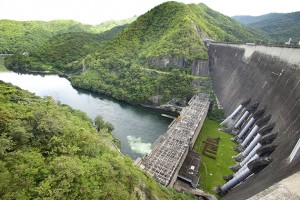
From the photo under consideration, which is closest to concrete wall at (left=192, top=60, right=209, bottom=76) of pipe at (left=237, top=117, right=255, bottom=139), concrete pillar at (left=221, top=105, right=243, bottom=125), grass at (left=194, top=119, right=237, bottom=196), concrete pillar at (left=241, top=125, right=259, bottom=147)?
concrete pillar at (left=221, top=105, right=243, bottom=125)

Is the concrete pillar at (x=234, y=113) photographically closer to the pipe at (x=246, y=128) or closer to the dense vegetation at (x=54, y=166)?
the pipe at (x=246, y=128)

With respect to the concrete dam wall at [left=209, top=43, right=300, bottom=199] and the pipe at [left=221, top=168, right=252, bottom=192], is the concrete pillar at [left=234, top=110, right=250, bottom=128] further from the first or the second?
the pipe at [left=221, top=168, right=252, bottom=192]

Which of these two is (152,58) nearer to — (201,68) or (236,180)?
(201,68)

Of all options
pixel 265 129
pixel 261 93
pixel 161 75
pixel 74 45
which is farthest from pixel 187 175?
pixel 74 45

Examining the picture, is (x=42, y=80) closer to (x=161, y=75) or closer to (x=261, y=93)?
(x=161, y=75)

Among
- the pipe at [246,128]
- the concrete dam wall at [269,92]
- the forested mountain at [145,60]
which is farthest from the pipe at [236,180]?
Result: the forested mountain at [145,60]

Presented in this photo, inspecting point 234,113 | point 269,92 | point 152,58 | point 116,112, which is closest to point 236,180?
point 269,92
